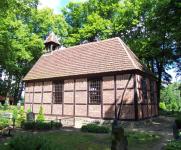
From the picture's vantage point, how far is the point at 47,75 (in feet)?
91.1

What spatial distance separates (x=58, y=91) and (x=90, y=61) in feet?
16.0

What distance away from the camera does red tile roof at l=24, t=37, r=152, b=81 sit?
22.1 meters

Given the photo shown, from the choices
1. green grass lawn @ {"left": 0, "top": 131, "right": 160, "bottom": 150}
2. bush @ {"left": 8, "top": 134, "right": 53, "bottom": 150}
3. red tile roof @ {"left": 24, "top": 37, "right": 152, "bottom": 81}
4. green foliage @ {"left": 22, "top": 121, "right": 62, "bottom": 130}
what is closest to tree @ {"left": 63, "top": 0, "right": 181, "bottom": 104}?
red tile roof @ {"left": 24, "top": 37, "right": 152, "bottom": 81}

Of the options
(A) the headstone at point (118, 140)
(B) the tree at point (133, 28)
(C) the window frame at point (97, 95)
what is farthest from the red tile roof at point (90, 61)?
(A) the headstone at point (118, 140)

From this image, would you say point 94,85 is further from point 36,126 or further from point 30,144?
point 30,144

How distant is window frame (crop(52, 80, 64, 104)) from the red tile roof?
86 centimetres

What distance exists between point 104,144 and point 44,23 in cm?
3821

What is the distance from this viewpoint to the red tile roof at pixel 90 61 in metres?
22.1

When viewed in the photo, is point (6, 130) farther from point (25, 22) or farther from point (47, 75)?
point (25, 22)

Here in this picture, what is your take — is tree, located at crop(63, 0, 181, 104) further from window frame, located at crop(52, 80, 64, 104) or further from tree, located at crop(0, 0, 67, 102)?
window frame, located at crop(52, 80, 64, 104)

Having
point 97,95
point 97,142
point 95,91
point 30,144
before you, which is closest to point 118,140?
point 97,142

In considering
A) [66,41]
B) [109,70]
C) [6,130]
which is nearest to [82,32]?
[66,41]

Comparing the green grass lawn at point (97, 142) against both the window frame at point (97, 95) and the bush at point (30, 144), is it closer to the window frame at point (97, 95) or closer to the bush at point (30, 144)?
the bush at point (30, 144)

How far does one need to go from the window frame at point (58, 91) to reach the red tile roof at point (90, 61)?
86cm
